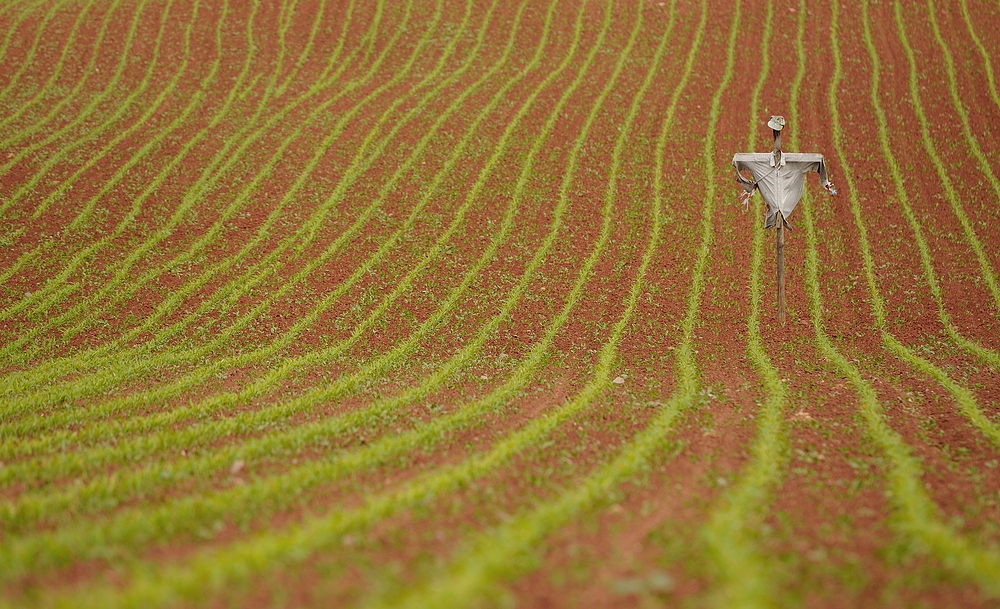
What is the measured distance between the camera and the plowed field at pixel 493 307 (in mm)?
4980

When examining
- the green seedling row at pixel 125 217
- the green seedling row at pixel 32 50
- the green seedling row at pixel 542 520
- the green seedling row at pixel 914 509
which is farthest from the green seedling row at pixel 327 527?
the green seedling row at pixel 32 50

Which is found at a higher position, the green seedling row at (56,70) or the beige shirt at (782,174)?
the green seedling row at (56,70)

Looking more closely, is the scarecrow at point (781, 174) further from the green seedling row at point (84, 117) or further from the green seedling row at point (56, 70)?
the green seedling row at point (56, 70)

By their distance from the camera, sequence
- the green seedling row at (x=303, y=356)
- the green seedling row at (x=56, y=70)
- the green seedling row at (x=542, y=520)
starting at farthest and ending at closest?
the green seedling row at (x=56, y=70) < the green seedling row at (x=303, y=356) < the green seedling row at (x=542, y=520)

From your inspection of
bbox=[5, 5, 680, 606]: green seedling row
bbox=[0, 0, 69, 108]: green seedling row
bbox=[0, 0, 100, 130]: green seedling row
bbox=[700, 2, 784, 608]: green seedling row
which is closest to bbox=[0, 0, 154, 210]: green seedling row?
bbox=[0, 0, 100, 130]: green seedling row

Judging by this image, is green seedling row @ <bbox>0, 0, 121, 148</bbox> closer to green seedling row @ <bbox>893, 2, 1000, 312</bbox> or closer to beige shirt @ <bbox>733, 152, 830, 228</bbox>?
beige shirt @ <bbox>733, 152, 830, 228</bbox>

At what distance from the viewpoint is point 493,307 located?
13.9 metres

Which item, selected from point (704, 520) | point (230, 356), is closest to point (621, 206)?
point (230, 356)

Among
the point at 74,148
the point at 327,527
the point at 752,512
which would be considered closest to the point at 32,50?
the point at 74,148

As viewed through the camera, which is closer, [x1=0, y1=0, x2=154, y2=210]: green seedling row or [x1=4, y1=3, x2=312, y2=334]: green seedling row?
[x1=4, y1=3, x2=312, y2=334]: green seedling row

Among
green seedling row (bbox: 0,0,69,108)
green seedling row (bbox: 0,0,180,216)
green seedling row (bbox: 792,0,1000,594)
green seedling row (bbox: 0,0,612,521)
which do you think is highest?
green seedling row (bbox: 0,0,69,108)

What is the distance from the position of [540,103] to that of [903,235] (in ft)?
40.5

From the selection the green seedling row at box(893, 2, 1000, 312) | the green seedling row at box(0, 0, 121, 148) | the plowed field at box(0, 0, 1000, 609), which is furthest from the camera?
the green seedling row at box(0, 0, 121, 148)

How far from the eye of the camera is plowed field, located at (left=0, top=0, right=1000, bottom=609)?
16.3ft
